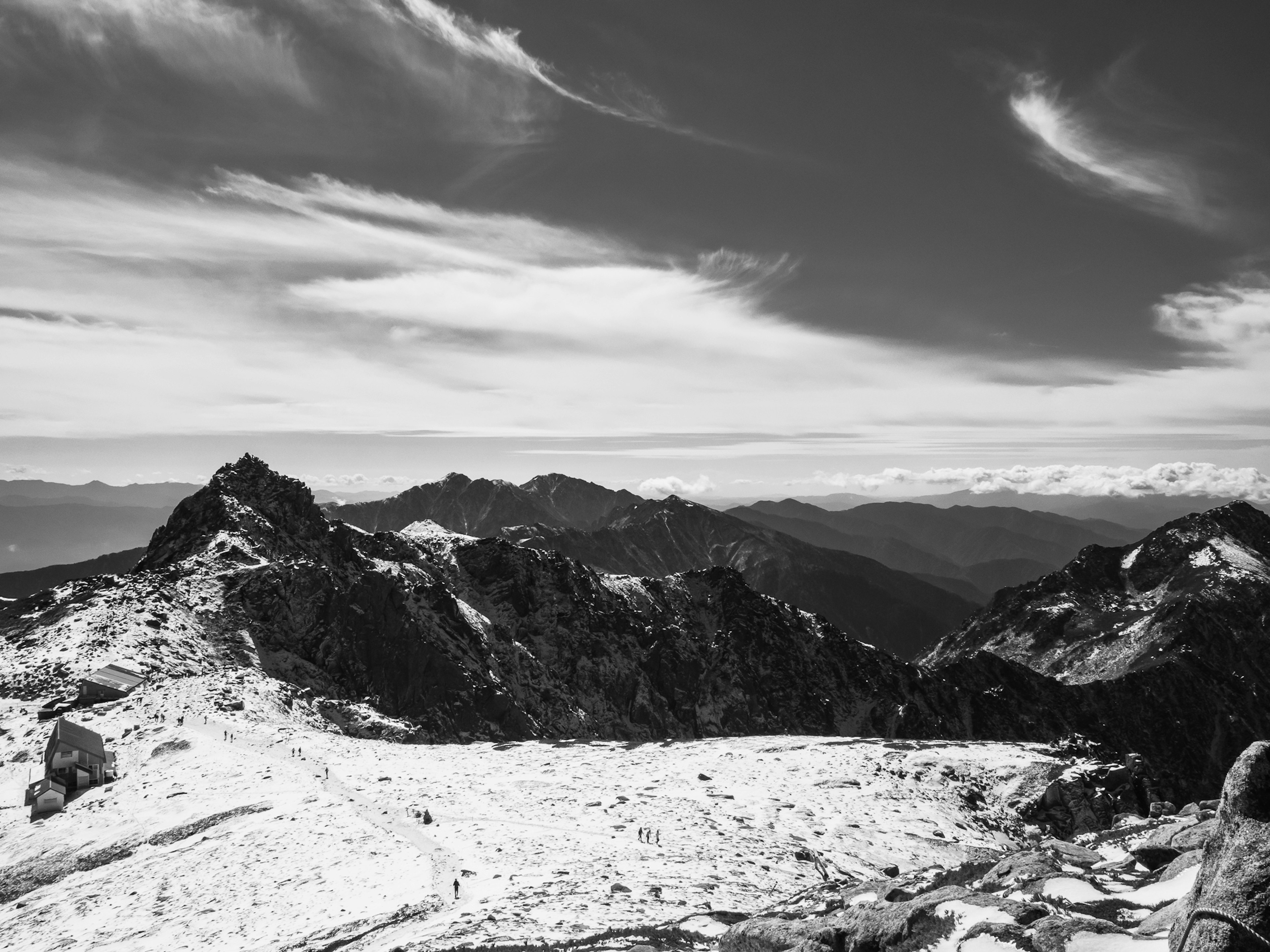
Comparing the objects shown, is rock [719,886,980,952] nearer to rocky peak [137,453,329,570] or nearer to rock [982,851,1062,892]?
rock [982,851,1062,892]

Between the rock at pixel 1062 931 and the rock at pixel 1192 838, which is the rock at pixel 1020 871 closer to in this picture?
the rock at pixel 1192 838

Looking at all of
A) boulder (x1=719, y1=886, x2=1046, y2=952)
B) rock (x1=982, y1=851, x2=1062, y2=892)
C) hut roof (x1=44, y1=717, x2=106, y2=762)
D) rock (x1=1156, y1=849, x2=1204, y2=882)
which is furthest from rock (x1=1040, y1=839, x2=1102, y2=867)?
hut roof (x1=44, y1=717, x2=106, y2=762)

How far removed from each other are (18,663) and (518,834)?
A: 6685cm

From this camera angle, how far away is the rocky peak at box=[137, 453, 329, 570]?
384ft

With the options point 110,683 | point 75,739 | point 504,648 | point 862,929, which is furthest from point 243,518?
point 862,929

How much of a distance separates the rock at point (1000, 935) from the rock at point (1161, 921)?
1944 millimetres

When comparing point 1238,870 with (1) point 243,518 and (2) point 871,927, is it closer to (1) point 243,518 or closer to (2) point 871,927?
(2) point 871,927

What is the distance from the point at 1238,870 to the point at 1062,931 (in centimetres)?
383

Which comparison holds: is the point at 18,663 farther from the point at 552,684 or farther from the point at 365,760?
the point at 552,684

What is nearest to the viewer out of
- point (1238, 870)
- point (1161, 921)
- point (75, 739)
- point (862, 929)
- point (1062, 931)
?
point (1238, 870)

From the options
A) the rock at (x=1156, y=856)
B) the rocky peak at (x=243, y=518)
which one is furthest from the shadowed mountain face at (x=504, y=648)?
the rock at (x=1156, y=856)

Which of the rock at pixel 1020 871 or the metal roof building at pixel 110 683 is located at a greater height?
the rock at pixel 1020 871

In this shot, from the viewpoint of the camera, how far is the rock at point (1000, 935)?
43.4 ft

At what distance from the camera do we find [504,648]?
139 m
